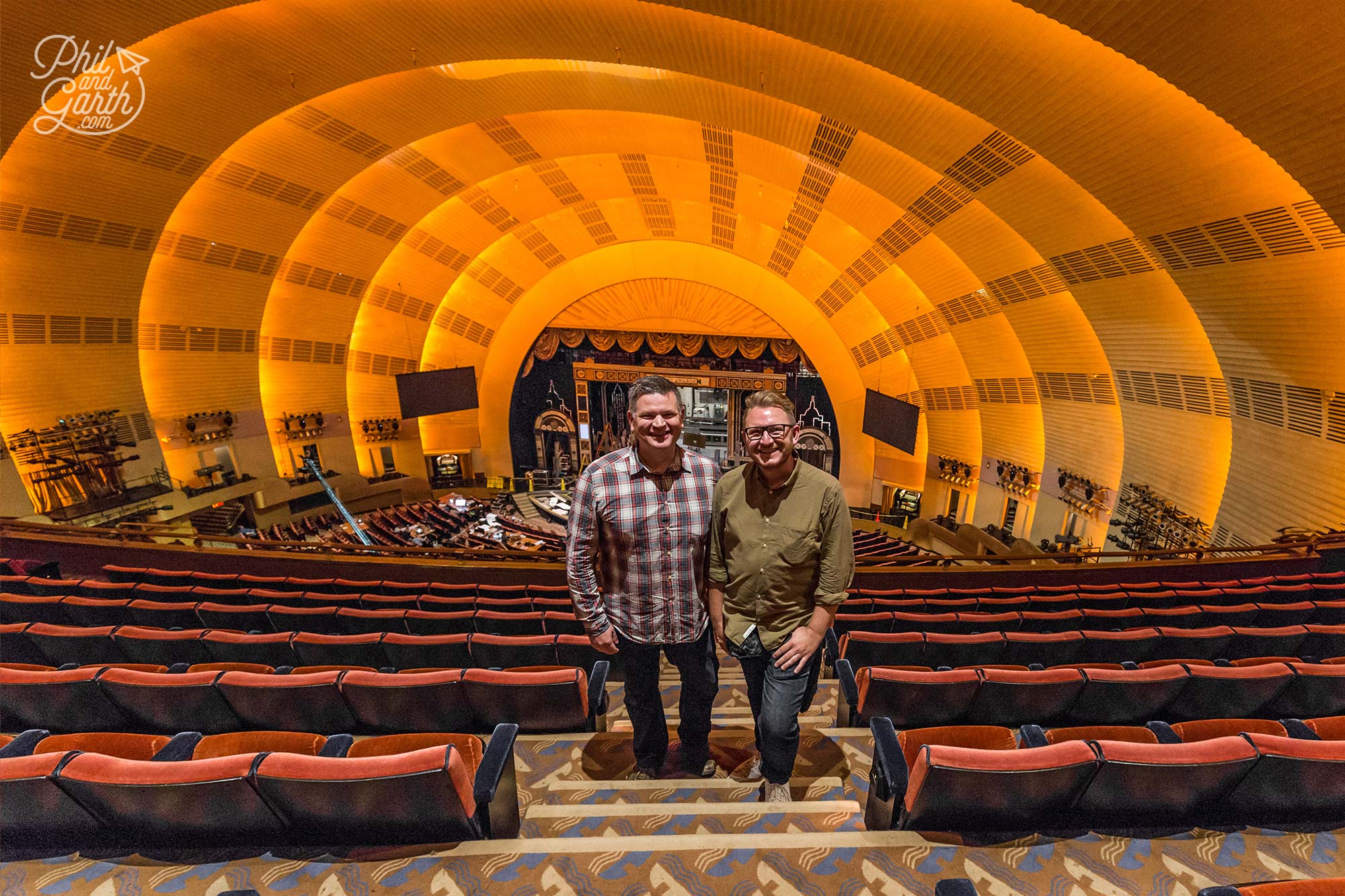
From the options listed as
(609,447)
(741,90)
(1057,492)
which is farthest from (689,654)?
(609,447)

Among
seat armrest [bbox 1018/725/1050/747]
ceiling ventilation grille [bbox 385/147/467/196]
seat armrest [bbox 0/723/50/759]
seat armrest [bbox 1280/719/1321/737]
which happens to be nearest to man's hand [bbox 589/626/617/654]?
seat armrest [bbox 1018/725/1050/747]

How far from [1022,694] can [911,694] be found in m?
0.63

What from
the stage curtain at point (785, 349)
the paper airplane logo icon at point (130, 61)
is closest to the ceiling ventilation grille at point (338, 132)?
the paper airplane logo icon at point (130, 61)

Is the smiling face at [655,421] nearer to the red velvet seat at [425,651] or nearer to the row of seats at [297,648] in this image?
the row of seats at [297,648]

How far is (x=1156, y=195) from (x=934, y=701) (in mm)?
7076

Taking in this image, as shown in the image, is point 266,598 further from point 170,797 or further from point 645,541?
point 645,541

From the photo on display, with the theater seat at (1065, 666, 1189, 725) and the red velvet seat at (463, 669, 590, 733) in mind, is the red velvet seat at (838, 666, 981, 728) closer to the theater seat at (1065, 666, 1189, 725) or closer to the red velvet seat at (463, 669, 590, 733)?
the theater seat at (1065, 666, 1189, 725)

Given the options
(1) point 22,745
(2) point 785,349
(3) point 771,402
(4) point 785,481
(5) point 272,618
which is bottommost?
(5) point 272,618

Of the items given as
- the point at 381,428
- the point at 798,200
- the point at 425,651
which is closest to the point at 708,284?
the point at 798,200

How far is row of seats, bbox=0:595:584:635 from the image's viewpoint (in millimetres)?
4328

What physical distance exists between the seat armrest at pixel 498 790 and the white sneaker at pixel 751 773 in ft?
3.64

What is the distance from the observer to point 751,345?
18453mm

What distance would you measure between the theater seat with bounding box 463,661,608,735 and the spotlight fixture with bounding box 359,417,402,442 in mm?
16845

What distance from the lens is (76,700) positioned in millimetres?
2805
